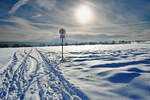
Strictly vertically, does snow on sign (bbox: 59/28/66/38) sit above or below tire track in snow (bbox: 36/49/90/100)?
above

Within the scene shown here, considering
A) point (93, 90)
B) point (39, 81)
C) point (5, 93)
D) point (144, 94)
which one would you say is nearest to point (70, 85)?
point (93, 90)

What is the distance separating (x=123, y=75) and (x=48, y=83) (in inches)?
133

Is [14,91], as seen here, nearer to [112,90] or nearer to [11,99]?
[11,99]

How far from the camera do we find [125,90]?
9.66 feet

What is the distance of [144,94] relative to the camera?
2.65m

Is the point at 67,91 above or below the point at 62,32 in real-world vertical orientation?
below

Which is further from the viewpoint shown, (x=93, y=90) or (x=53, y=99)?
(x=93, y=90)

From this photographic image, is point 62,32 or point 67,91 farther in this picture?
point 62,32

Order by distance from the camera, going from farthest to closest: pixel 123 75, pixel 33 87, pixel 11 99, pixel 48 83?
1. pixel 123 75
2. pixel 48 83
3. pixel 33 87
4. pixel 11 99

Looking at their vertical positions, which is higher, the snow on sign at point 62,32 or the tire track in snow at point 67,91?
the snow on sign at point 62,32

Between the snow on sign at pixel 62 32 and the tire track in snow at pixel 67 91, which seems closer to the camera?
the tire track in snow at pixel 67 91

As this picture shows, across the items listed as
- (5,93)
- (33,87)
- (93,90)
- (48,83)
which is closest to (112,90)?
(93,90)

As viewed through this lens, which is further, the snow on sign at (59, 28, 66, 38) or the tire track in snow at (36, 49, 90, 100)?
the snow on sign at (59, 28, 66, 38)

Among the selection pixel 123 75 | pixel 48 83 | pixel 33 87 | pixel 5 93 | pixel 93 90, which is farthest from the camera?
pixel 123 75
